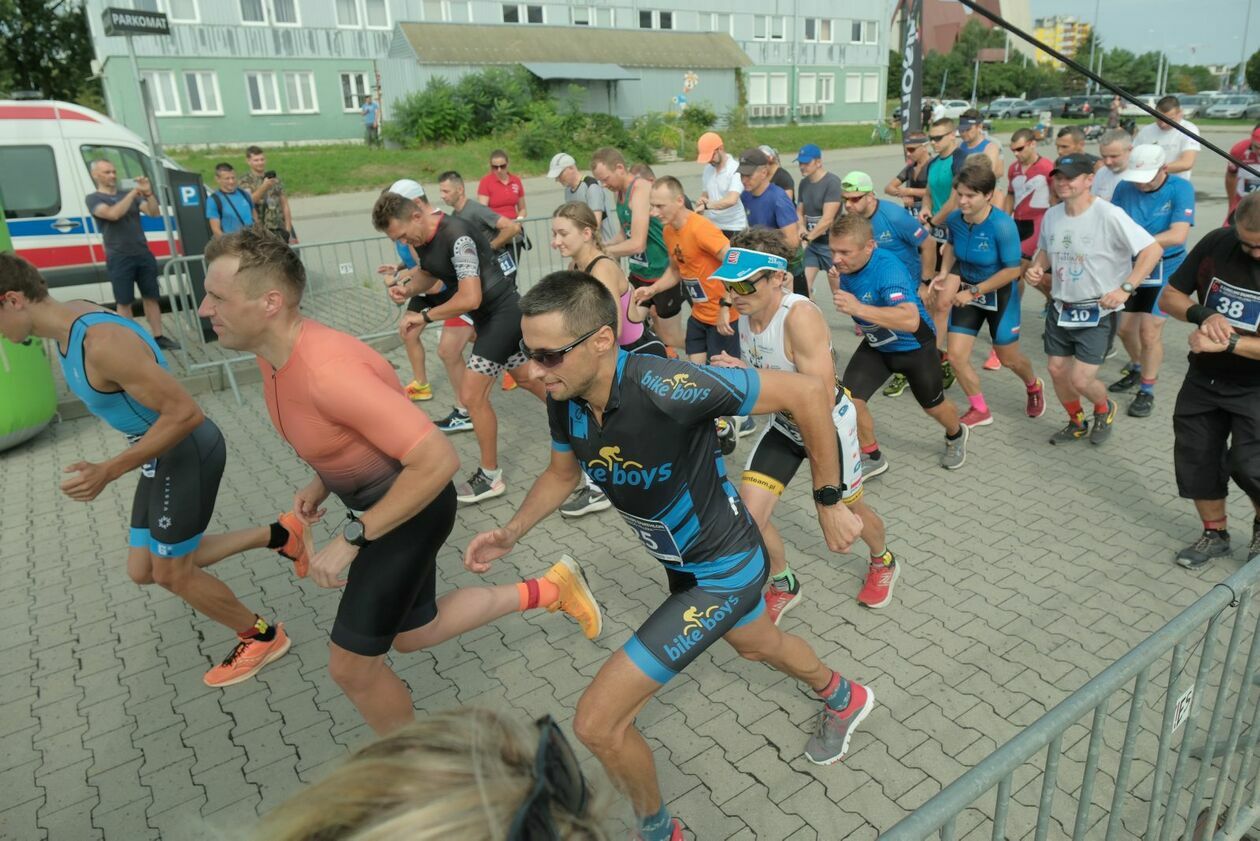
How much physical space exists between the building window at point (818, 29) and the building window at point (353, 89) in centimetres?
2674

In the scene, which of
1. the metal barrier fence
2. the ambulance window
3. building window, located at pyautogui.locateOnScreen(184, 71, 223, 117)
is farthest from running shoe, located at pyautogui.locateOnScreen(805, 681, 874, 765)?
building window, located at pyautogui.locateOnScreen(184, 71, 223, 117)

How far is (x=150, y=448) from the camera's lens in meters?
3.67

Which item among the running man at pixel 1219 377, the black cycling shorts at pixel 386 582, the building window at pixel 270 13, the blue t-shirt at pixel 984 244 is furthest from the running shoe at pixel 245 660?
the building window at pixel 270 13

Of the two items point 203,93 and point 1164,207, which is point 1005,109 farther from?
point 1164,207

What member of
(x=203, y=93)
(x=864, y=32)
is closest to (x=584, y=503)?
(x=203, y=93)

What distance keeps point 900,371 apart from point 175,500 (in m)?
4.29

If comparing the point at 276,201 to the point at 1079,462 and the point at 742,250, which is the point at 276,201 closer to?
the point at 742,250

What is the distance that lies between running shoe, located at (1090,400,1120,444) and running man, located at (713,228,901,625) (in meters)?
2.94

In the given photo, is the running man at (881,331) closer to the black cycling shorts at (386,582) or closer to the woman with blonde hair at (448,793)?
the black cycling shorts at (386,582)

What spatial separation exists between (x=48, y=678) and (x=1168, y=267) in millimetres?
8288

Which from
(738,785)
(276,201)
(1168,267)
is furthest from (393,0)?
(738,785)

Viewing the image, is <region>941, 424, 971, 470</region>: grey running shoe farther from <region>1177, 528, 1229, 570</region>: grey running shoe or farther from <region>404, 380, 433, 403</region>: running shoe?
<region>404, 380, 433, 403</region>: running shoe

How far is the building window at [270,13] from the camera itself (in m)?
34.8

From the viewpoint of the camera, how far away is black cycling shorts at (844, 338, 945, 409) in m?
5.52
